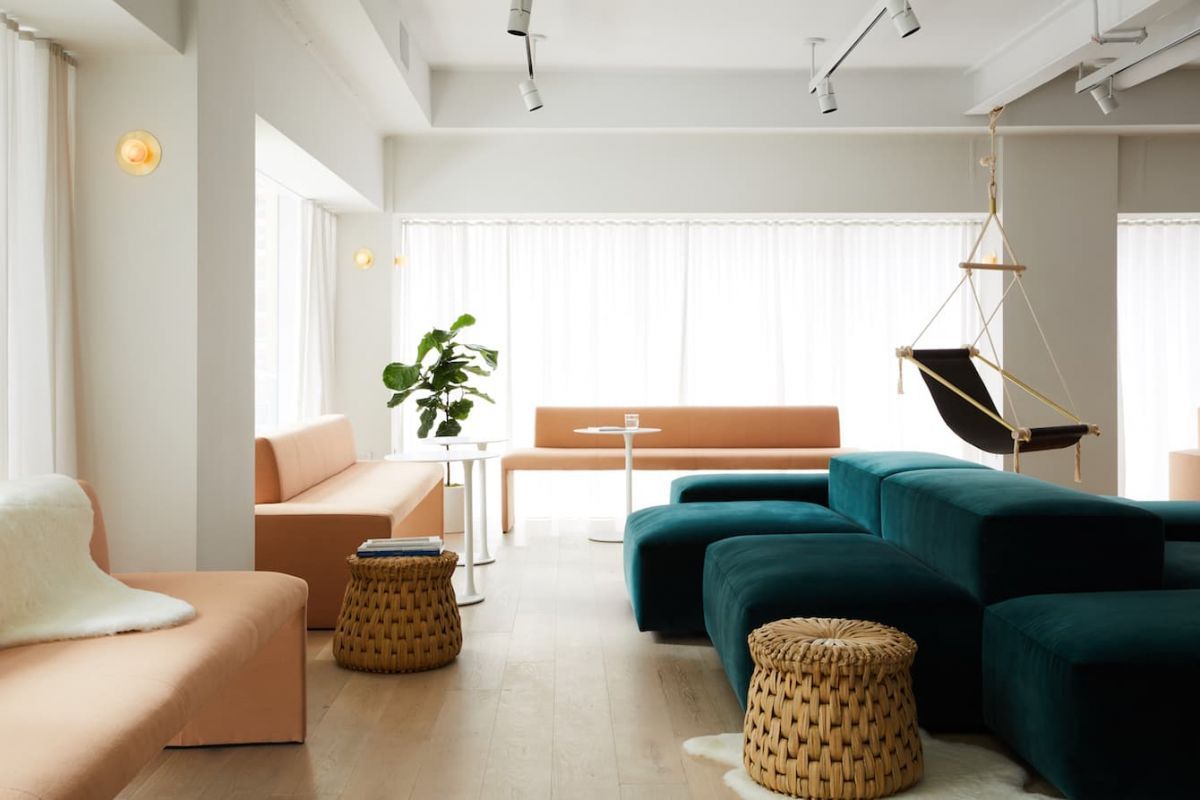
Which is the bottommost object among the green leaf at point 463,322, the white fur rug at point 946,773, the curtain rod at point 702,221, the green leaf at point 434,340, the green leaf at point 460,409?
the white fur rug at point 946,773

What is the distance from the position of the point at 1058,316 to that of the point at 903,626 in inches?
199

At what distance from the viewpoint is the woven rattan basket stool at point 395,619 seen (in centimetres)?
345

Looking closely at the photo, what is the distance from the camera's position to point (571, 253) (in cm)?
774

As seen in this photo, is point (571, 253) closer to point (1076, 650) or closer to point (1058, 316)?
point (1058, 316)

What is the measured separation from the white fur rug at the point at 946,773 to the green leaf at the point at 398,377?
405cm

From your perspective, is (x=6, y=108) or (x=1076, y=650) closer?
(x=1076, y=650)

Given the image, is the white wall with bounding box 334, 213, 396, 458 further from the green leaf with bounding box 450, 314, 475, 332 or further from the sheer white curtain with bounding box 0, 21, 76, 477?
the sheer white curtain with bounding box 0, 21, 76, 477

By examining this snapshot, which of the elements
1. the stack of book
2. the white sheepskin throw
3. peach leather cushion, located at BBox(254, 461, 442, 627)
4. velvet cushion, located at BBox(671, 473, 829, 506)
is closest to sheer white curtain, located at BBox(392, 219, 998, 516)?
velvet cushion, located at BBox(671, 473, 829, 506)

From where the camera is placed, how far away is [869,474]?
3975 mm

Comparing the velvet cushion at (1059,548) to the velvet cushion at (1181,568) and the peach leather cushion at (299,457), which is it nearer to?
the velvet cushion at (1181,568)

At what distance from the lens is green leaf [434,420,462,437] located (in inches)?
256

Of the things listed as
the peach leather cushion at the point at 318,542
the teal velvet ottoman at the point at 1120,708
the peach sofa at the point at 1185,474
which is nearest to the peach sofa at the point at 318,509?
the peach leather cushion at the point at 318,542

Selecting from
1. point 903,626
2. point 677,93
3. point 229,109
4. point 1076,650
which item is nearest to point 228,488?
point 229,109

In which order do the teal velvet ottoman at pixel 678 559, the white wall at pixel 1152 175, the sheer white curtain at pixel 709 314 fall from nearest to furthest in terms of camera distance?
the teal velvet ottoman at pixel 678 559
the white wall at pixel 1152 175
the sheer white curtain at pixel 709 314
